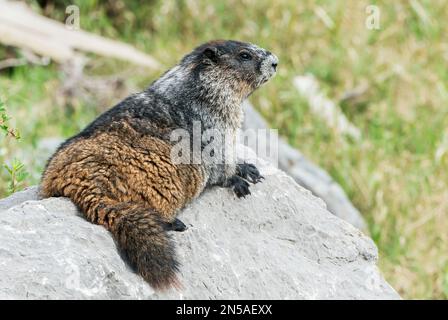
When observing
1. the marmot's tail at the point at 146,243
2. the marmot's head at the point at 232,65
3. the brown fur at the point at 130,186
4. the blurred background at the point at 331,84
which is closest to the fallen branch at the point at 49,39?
the blurred background at the point at 331,84

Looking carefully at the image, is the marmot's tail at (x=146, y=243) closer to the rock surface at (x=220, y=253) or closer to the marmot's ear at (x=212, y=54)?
the rock surface at (x=220, y=253)

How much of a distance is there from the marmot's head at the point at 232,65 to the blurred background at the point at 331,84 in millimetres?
2558

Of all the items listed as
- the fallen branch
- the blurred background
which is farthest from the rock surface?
the fallen branch

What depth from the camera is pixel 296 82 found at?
9.71 metres

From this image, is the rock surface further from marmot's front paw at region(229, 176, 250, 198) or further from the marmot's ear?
the marmot's ear

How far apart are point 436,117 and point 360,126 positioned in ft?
→ 2.84

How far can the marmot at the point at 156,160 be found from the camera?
14.1ft

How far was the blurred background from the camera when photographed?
8141mm

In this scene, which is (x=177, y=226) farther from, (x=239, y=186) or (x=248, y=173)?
(x=248, y=173)

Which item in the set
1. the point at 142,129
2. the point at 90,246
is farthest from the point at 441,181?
the point at 90,246

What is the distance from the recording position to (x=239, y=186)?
206 inches

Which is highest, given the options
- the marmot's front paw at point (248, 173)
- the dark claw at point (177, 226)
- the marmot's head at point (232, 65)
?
the marmot's head at point (232, 65)

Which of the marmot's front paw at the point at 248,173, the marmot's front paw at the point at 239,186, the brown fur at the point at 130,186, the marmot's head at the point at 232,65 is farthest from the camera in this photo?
the marmot's head at the point at 232,65

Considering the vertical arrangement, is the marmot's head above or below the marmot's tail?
above
